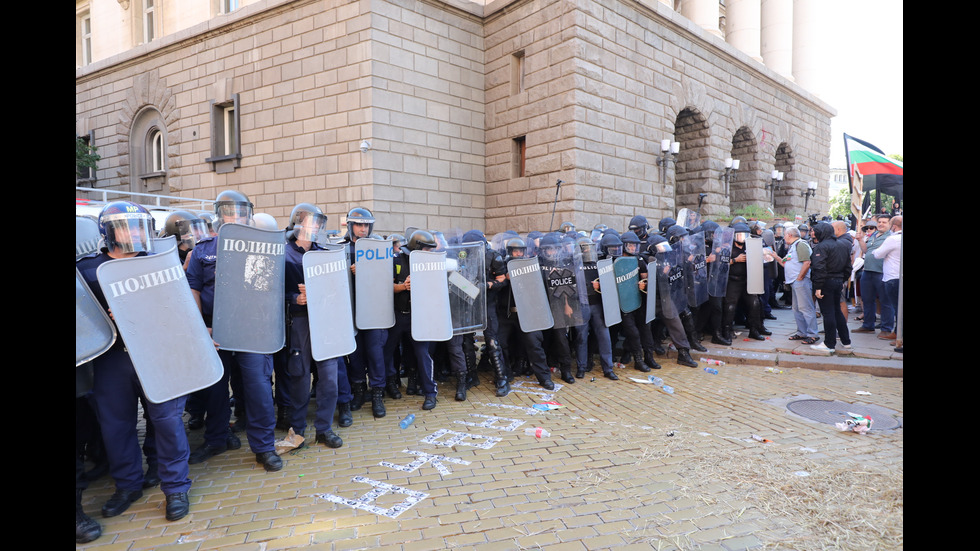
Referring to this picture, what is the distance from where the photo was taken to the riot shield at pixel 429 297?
218 inches

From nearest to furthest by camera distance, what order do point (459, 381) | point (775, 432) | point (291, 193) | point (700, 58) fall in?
1. point (775, 432)
2. point (459, 381)
3. point (291, 193)
4. point (700, 58)

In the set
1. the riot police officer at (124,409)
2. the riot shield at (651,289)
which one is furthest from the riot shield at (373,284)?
the riot shield at (651,289)

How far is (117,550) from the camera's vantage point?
294cm

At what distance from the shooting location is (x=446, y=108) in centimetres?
1459

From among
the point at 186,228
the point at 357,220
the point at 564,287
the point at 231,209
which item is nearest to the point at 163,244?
the point at 231,209

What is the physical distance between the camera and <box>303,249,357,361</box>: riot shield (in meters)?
4.33

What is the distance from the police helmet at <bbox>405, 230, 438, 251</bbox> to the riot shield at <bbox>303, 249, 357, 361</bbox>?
1.10 meters

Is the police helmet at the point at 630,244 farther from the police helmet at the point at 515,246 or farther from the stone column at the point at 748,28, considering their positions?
the stone column at the point at 748,28

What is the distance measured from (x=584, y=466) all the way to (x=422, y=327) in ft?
7.42

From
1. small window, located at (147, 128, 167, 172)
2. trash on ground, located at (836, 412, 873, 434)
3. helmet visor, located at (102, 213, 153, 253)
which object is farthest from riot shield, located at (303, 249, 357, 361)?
small window, located at (147, 128, 167, 172)

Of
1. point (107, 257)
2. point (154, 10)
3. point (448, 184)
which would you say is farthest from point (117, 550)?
point (154, 10)
